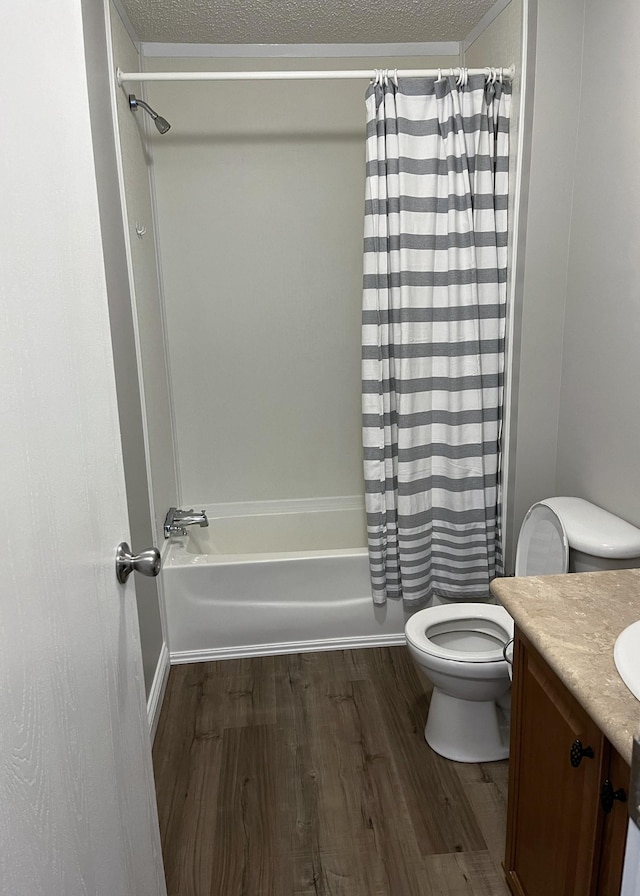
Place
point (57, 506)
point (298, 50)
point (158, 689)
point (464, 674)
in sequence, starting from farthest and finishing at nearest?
point (298, 50) → point (158, 689) → point (464, 674) → point (57, 506)

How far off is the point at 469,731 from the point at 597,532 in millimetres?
794

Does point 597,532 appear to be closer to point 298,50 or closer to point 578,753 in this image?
point 578,753

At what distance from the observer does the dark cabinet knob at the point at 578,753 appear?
1123mm

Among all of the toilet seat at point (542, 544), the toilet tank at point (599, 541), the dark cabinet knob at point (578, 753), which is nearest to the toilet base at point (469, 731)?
the toilet seat at point (542, 544)

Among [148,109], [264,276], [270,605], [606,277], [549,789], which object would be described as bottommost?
[270,605]

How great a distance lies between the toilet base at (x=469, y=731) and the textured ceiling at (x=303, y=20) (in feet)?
8.26

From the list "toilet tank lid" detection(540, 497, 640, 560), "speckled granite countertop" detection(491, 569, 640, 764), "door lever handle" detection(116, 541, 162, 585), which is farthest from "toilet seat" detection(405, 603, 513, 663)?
"door lever handle" detection(116, 541, 162, 585)

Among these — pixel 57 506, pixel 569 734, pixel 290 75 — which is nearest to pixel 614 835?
pixel 569 734

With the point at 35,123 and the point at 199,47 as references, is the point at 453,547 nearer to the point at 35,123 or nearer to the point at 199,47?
the point at 35,123

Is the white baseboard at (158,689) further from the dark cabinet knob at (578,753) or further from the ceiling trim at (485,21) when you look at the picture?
the ceiling trim at (485,21)

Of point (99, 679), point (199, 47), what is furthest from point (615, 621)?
point (199, 47)

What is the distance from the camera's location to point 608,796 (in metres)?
1.08

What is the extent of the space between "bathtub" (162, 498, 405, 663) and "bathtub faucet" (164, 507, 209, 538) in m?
0.06

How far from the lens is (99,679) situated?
1.01 metres
